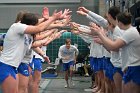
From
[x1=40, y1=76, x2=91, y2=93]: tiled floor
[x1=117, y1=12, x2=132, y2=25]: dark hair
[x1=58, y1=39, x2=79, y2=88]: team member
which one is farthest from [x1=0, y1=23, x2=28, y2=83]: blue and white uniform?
[x1=58, y1=39, x2=79, y2=88]: team member

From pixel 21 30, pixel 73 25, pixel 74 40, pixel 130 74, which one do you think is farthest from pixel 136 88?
pixel 74 40

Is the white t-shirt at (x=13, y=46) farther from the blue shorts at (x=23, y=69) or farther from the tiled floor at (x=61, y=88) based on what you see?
the tiled floor at (x=61, y=88)

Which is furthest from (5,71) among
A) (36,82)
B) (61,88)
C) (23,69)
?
(61,88)

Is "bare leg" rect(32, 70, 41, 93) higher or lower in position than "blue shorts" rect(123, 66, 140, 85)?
lower

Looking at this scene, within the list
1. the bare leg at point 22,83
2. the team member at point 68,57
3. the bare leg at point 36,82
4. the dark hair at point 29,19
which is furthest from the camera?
the team member at point 68,57

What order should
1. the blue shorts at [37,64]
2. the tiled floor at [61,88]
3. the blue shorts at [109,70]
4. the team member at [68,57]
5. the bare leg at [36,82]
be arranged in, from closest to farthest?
the blue shorts at [109,70] < the bare leg at [36,82] < the blue shorts at [37,64] < the tiled floor at [61,88] < the team member at [68,57]

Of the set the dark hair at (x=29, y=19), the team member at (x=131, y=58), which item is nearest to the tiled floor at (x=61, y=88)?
the dark hair at (x=29, y=19)

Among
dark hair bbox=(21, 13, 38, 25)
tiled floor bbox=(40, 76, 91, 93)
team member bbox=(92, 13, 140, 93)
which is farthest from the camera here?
tiled floor bbox=(40, 76, 91, 93)

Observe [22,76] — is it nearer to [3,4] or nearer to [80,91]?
[80,91]

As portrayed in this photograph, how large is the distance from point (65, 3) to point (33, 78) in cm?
1152

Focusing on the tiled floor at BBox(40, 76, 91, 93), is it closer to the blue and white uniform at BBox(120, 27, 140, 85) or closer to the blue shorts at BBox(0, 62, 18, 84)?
the blue shorts at BBox(0, 62, 18, 84)

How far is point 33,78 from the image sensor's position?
7555 millimetres

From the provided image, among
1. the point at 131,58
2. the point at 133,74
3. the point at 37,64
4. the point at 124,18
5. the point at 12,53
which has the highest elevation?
the point at 124,18

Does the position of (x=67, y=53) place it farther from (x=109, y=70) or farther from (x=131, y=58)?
(x=131, y=58)
